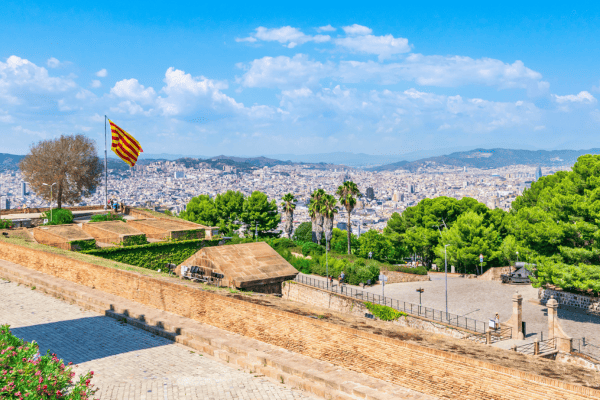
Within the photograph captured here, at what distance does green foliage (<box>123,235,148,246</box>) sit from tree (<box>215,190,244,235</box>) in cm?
2661

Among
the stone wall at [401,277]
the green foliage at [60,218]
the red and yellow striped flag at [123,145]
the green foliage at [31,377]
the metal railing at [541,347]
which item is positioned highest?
the red and yellow striped flag at [123,145]

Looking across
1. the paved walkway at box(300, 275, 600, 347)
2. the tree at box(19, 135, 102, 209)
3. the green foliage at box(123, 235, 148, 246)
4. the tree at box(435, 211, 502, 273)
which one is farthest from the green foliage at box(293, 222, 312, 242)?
the green foliage at box(123, 235, 148, 246)

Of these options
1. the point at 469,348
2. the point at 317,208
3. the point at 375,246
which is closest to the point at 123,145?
the point at 317,208

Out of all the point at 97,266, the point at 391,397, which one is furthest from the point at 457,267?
the point at 391,397

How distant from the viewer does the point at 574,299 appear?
1053 inches

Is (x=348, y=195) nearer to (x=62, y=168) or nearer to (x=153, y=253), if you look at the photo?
(x=153, y=253)

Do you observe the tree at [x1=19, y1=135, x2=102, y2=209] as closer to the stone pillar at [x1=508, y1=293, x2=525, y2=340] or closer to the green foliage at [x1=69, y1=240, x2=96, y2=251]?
the green foliage at [x1=69, y1=240, x2=96, y2=251]

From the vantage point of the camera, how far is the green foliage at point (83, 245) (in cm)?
2395

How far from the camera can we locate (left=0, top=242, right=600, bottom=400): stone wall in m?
7.04

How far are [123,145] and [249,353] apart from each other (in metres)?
28.0

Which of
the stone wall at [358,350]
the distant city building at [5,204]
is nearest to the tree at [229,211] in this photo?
the distant city building at [5,204]

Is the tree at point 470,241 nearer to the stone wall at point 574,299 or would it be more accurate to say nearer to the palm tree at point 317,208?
the stone wall at point 574,299

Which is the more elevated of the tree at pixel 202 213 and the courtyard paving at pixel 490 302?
the tree at pixel 202 213

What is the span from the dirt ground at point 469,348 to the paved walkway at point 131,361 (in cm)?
215
